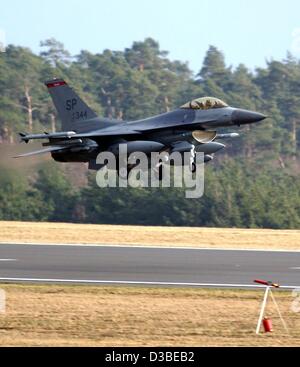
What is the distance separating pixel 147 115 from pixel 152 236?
4305 centimetres

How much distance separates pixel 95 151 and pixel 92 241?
4836 mm

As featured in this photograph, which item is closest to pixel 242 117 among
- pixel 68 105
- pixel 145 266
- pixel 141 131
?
pixel 141 131

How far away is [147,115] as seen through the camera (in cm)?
7275

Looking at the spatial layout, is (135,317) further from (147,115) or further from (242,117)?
(147,115)

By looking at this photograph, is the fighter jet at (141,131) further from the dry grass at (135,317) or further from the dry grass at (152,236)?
the dry grass at (135,317)

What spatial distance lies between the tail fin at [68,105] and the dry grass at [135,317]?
14.7m

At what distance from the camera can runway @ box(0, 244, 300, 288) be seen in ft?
66.5

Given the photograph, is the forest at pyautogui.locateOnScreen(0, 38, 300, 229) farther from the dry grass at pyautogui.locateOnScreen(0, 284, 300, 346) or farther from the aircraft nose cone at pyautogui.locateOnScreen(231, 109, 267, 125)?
the dry grass at pyautogui.locateOnScreen(0, 284, 300, 346)

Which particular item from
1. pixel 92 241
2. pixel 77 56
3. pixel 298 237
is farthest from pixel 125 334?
pixel 77 56

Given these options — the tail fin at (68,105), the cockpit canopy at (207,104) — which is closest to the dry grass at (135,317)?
the cockpit canopy at (207,104)

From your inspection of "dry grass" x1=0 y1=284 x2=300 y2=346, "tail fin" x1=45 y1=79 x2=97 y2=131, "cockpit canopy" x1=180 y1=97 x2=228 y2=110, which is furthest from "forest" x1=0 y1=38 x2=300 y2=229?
"dry grass" x1=0 y1=284 x2=300 y2=346

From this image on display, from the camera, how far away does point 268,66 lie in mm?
94250

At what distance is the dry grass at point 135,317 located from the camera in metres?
14.4
